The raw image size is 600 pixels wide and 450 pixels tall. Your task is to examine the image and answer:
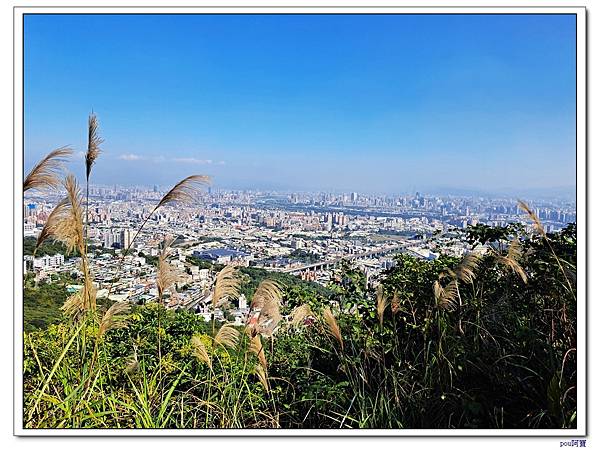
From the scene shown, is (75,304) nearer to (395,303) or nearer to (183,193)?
(183,193)

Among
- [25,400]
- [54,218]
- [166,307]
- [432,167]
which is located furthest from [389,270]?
[25,400]

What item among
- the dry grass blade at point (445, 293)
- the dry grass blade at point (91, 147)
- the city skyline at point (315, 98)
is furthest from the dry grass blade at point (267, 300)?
the dry grass blade at point (91, 147)

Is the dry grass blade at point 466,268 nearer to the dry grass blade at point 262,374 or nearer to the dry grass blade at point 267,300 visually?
the dry grass blade at point 267,300

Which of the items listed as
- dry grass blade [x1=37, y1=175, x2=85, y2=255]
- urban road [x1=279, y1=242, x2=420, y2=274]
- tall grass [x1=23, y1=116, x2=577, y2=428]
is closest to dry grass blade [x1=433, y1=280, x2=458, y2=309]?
tall grass [x1=23, y1=116, x2=577, y2=428]

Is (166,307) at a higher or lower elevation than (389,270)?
lower
